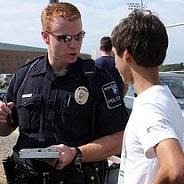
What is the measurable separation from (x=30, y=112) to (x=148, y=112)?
1168 millimetres

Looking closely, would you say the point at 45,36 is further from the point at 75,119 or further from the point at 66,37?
the point at 75,119

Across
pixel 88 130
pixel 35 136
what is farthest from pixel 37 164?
pixel 88 130

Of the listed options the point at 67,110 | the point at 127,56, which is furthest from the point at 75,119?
the point at 127,56

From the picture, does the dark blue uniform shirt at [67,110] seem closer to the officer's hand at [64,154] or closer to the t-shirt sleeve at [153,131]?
the officer's hand at [64,154]

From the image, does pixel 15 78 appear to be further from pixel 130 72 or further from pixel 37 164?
pixel 130 72

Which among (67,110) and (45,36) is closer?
(67,110)

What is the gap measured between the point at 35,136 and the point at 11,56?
8508 centimetres

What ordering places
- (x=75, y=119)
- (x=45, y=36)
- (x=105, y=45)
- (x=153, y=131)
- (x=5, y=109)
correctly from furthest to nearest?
(x=105, y=45) < (x=45, y=36) < (x=5, y=109) < (x=75, y=119) < (x=153, y=131)

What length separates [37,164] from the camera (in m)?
2.82

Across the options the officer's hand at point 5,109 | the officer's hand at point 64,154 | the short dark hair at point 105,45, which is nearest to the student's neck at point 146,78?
the officer's hand at point 64,154

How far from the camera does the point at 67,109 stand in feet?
9.21

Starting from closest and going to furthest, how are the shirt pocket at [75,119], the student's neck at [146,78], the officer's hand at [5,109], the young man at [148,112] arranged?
the young man at [148,112], the student's neck at [146,78], the shirt pocket at [75,119], the officer's hand at [5,109]

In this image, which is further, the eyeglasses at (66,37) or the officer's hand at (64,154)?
the eyeglasses at (66,37)

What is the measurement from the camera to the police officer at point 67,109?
280 cm
